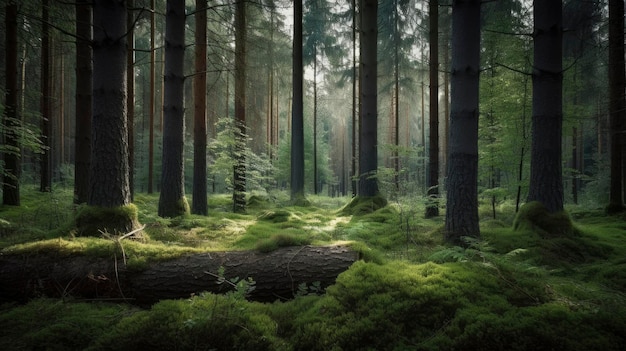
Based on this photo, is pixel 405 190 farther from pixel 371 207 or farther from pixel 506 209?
pixel 506 209

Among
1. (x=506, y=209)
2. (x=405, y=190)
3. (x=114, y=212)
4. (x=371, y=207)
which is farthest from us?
(x=506, y=209)

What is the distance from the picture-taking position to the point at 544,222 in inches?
231

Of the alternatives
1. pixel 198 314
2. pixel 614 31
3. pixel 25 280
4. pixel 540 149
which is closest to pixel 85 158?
pixel 25 280

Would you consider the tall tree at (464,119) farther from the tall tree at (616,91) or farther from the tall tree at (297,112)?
the tall tree at (297,112)

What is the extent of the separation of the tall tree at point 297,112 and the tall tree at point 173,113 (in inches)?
228

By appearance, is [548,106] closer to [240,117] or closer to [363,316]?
[363,316]

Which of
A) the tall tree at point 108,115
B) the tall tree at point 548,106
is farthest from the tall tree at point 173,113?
the tall tree at point 548,106

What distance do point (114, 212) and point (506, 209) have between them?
13.8 meters

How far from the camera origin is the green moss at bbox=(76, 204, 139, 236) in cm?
431

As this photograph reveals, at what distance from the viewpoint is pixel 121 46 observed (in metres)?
4.63

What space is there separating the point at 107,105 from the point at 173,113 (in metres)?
3.19

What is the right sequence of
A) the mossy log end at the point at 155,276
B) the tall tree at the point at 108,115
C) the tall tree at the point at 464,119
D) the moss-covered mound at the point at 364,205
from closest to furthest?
the mossy log end at the point at 155,276
the tall tree at the point at 108,115
the tall tree at the point at 464,119
the moss-covered mound at the point at 364,205

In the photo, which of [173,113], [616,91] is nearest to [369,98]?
[173,113]

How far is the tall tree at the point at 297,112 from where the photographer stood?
1248 centimetres
